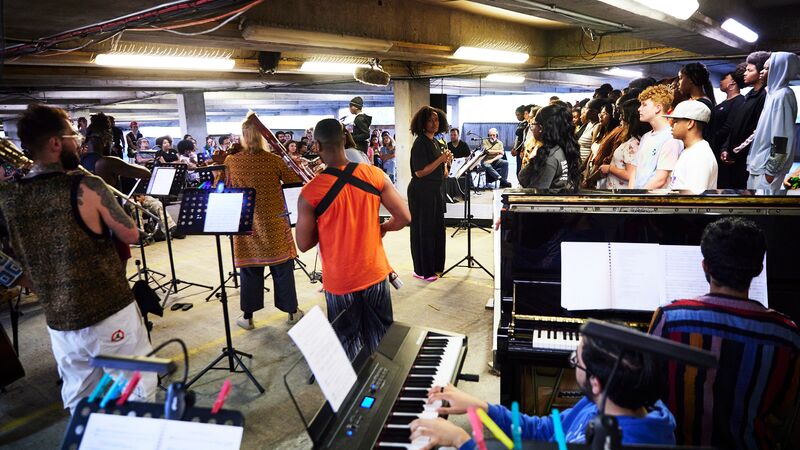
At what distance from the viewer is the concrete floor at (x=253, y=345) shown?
10.5ft

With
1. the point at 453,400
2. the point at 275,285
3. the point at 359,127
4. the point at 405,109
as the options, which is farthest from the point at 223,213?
the point at 405,109

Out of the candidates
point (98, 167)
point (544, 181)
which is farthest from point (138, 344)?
point (544, 181)

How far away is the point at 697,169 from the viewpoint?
3197 mm

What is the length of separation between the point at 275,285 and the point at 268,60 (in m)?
4.13

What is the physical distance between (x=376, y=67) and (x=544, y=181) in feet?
16.1

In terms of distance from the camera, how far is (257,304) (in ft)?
15.1

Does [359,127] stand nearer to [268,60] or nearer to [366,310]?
[268,60]

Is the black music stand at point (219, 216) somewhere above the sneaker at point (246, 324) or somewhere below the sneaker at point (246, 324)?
above

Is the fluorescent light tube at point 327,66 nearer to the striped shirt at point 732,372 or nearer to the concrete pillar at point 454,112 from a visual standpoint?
the striped shirt at point 732,372

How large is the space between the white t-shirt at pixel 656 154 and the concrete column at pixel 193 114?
1516 cm

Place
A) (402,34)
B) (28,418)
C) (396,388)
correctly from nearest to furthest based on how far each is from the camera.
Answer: (396,388)
(28,418)
(402,34)

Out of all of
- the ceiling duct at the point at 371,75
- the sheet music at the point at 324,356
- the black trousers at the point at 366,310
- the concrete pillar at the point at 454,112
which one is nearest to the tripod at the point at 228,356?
the black trousers at the point at 366,310

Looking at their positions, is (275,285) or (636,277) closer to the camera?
(636,277)

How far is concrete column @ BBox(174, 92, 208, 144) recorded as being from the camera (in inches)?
633
